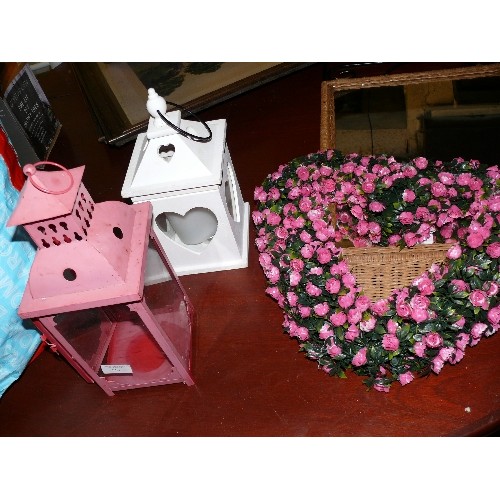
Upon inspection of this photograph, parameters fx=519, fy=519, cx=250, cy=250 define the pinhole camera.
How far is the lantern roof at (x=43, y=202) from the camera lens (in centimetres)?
79

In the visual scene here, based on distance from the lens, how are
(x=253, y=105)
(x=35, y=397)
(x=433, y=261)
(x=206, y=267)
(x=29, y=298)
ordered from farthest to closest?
1. (x=253, y=105)
2. (x=206, y=267)
3. (x=35, y=397)
4. (x=433, y=261)
5. (x=29, y=298)

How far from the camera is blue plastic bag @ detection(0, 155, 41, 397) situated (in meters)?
1.04

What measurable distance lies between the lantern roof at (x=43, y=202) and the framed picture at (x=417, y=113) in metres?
0.66

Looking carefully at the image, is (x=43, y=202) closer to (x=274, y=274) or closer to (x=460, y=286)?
(x=274, y=274)

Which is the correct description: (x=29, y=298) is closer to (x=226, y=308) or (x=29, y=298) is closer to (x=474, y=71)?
(x=226, y=308)

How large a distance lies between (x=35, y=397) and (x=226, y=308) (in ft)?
1.50

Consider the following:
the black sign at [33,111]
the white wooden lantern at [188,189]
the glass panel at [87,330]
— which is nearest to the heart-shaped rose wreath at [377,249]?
the white wooden lantern at [188,189]

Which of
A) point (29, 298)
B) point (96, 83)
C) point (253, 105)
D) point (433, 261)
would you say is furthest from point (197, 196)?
point (96, 83)

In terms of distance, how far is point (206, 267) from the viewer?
1254 millimetres

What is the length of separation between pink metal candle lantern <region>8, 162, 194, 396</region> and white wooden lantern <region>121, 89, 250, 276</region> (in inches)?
3.7

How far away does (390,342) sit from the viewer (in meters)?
0.89

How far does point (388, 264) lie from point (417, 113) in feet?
1.76

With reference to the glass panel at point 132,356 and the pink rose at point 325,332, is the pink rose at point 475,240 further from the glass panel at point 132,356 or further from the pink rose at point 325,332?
the glass panel at point 132,356

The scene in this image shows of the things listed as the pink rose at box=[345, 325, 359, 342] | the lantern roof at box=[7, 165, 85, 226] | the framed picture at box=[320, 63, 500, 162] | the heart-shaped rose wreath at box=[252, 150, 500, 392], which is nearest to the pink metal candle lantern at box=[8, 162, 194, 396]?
the lantern roof at box=[7, 165, 85, 226]
